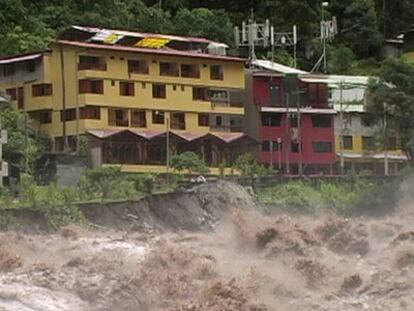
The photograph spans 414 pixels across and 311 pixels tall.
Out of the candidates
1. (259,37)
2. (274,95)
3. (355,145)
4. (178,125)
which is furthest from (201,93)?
(259,37)

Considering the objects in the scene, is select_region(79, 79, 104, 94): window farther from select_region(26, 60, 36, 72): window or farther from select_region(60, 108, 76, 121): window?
select_region(26, 60, 36, 72): window

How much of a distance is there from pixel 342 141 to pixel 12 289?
47.3 m

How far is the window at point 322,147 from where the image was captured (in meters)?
64.3

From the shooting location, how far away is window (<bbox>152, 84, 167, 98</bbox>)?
5912 centimetres

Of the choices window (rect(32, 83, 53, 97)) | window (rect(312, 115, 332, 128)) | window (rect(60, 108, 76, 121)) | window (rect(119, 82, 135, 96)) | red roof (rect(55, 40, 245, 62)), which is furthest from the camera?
window (rect(312, 115, 332, 128))

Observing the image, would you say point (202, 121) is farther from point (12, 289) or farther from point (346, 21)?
point (12, 289)

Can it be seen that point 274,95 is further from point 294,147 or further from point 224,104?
point 294,147

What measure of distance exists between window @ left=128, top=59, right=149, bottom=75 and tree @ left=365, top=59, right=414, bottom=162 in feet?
43.9

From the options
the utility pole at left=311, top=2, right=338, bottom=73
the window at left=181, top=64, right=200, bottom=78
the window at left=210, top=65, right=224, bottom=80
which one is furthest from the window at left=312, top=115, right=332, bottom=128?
the utility pole at left=311, top=2, right=338, bottom=73

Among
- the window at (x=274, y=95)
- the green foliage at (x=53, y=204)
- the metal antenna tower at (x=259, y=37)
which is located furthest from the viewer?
the metal antenna tower at (x=259, y=37)

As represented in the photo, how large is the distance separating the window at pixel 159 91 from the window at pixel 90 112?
3956 mm

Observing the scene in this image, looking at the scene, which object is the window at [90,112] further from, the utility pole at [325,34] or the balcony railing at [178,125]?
the utility pole at [325,34]

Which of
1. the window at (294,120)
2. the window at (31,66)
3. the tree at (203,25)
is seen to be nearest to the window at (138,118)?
the window at (31,66)

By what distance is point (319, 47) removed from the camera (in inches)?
3187
